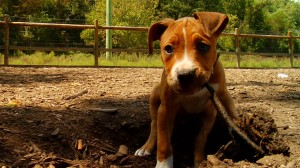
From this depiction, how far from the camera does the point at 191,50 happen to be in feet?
10.8

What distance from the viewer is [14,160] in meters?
3.72

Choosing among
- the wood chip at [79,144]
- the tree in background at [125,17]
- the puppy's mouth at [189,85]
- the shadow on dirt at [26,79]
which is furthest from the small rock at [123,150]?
the tree in background at [125,17]

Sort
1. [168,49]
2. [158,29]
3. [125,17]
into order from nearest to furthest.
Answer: [168,49]
[158,29]
[125,17]

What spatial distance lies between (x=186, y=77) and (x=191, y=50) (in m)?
0.25

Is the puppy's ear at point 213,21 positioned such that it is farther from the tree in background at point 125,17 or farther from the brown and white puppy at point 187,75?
the tree in background at point 125,17

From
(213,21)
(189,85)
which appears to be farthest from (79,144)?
(213,21)

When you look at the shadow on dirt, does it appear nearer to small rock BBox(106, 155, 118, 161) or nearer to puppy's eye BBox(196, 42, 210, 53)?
small rock BBox(106, 155, 118, 161)

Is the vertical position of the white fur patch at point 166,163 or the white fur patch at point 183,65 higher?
the white fur patch at point 183,65

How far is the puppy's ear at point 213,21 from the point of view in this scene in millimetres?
3520

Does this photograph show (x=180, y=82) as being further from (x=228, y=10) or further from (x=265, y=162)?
(x=228, y=10)

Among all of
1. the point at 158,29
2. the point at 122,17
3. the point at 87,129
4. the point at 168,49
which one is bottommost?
the point at 87,129

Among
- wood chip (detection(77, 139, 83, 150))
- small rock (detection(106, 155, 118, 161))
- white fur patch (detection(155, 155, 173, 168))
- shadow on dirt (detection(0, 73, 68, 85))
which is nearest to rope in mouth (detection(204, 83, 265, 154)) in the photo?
white fur patch (detection(155, 155, 173, 168))

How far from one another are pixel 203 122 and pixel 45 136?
61.4 inches

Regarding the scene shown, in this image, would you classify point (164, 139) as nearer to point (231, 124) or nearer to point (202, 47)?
point (231, 124)
